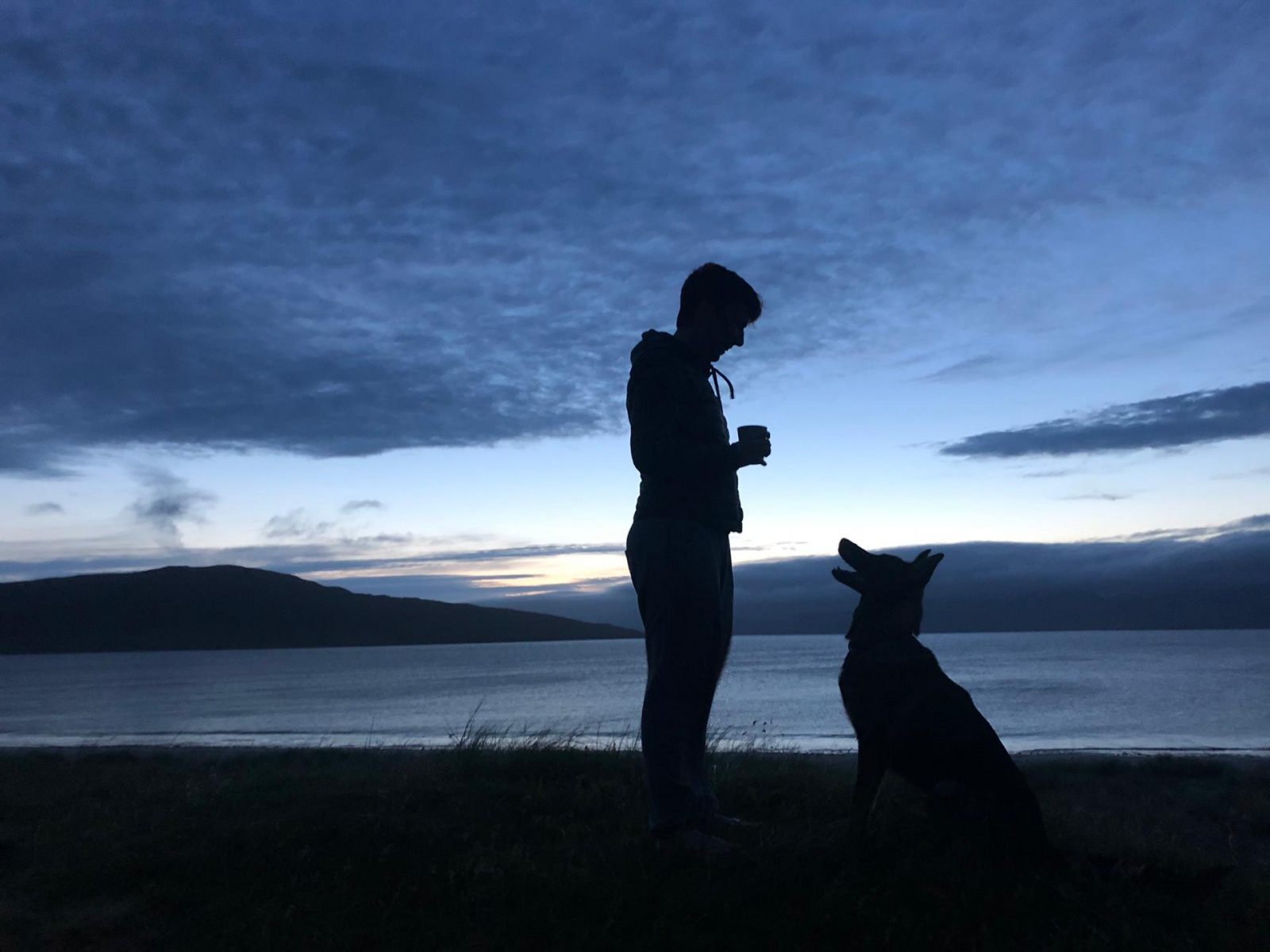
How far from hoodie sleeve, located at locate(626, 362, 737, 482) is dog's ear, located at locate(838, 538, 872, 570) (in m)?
0.77

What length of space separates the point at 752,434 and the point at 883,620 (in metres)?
1.03

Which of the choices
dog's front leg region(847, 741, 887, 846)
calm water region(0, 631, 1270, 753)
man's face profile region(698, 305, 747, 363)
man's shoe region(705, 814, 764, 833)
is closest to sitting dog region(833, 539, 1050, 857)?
dog's front leg region(847, 741, 887, 846)

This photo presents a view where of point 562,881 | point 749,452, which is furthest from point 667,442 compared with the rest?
point 562,881

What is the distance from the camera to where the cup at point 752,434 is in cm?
360

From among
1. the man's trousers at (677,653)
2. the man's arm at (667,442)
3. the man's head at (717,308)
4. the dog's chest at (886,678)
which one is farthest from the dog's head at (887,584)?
the man's head at (717,308)

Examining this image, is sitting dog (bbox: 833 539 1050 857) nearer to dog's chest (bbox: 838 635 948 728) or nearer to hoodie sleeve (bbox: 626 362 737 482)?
dog's chest (bbox: 838 635 948 728)

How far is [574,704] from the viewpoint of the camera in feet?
137

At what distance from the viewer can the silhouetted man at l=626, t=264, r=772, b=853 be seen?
3512 mm

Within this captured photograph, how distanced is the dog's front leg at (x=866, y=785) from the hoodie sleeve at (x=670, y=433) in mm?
1282

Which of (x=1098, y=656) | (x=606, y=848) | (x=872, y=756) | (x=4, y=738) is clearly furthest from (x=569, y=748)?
(x=1098, y=656)

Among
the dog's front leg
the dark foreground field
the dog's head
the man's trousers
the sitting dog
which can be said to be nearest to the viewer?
the dark foreground field

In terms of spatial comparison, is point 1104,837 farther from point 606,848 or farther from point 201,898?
point 201,898

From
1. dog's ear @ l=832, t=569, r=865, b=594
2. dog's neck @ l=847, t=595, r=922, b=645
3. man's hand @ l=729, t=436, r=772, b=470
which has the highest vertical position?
man's hand @ l=729, t=436, r=772, b=470

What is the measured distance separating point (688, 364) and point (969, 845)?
222 cm
